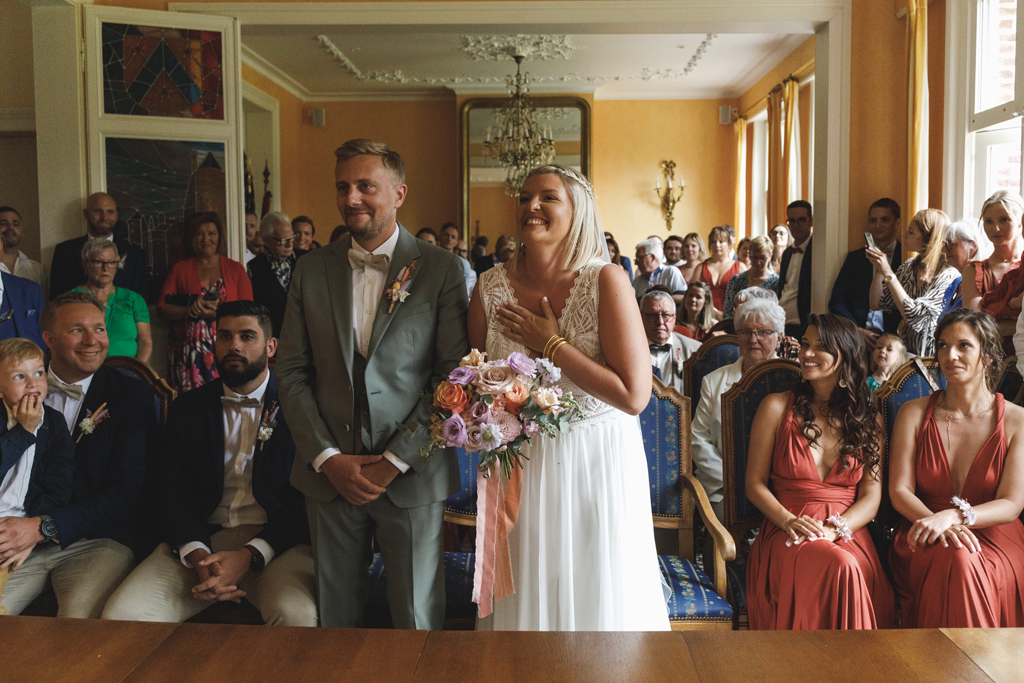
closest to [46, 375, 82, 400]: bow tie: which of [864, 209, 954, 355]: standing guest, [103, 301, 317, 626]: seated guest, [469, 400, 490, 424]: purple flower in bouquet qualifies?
[103, 301, 317, 626]: seated guest

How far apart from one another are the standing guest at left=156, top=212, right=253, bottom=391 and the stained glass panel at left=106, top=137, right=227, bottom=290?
24cm

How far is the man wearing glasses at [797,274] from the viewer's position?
5590 mm

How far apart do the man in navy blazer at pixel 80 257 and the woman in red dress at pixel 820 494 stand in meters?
3.62

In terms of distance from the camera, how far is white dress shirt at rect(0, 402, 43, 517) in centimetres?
251

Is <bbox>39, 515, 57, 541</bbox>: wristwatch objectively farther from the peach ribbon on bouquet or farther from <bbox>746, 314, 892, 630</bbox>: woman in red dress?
<bbox>746, 314, 892, 630</bbox>: woman in red dress

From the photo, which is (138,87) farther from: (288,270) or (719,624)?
(719,624)

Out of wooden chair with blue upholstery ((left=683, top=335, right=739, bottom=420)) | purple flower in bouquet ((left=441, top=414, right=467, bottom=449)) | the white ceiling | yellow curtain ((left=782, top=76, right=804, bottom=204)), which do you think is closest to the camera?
purple flower in bouquet ((left=441, top=414, right=467, bottom=449))

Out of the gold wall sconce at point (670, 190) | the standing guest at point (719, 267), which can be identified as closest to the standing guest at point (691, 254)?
the standing guest at point (719, 267)

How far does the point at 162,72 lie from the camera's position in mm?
4859

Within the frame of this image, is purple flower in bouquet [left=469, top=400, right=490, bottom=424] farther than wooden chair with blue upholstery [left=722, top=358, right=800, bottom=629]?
No

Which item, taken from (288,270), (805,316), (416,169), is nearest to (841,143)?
(805,316)

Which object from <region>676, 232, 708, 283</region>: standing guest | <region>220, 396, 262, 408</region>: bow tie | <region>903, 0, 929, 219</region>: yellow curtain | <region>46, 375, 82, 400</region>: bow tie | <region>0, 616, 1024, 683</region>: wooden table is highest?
<region>903, 0, 929, 219</region>: yellow curtain

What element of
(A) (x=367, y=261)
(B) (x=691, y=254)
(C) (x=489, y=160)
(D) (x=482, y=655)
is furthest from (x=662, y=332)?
(C) (x=489, y=160)

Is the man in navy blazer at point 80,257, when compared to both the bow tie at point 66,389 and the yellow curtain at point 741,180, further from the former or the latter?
the yellow curtain at point 741,180
